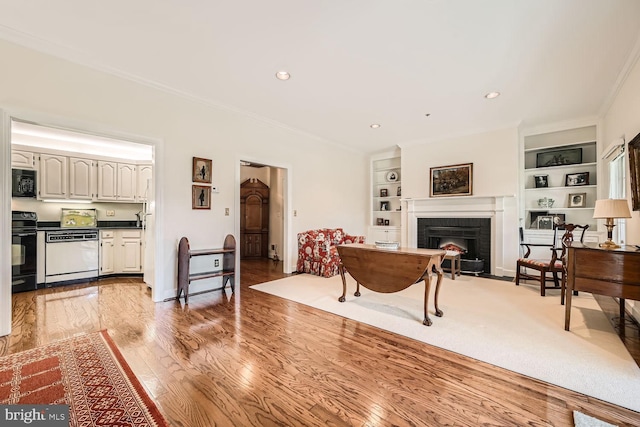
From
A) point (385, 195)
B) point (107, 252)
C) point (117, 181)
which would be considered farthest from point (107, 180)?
point (385, 195)

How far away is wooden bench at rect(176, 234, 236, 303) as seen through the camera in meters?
3.31

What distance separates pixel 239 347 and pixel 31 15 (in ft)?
10.2

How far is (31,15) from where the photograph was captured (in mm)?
2158

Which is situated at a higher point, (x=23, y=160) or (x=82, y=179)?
(x=23, y=160)

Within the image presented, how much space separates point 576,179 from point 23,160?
8.73m

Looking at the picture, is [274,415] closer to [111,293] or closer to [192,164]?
[192,164]

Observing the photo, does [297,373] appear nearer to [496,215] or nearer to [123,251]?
[123,251]

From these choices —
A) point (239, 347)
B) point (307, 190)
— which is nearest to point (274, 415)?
point (239, 347)

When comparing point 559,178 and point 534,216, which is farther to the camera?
point 534,216

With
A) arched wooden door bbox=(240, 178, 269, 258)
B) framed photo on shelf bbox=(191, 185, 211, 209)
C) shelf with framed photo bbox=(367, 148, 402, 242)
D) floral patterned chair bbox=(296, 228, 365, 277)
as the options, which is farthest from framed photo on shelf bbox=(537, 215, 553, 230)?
arched wooden door bbox=(240, 178, 269, 258)

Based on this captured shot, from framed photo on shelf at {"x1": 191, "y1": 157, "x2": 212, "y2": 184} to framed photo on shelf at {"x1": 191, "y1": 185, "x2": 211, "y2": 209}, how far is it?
10 cm

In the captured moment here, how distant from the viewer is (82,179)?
4.55 metres

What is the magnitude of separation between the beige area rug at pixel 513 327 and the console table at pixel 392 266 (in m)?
0.26

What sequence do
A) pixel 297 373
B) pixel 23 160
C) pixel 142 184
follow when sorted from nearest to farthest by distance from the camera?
1. pixel 297 373
2. pixel 23 160
3. pixel 142 184
